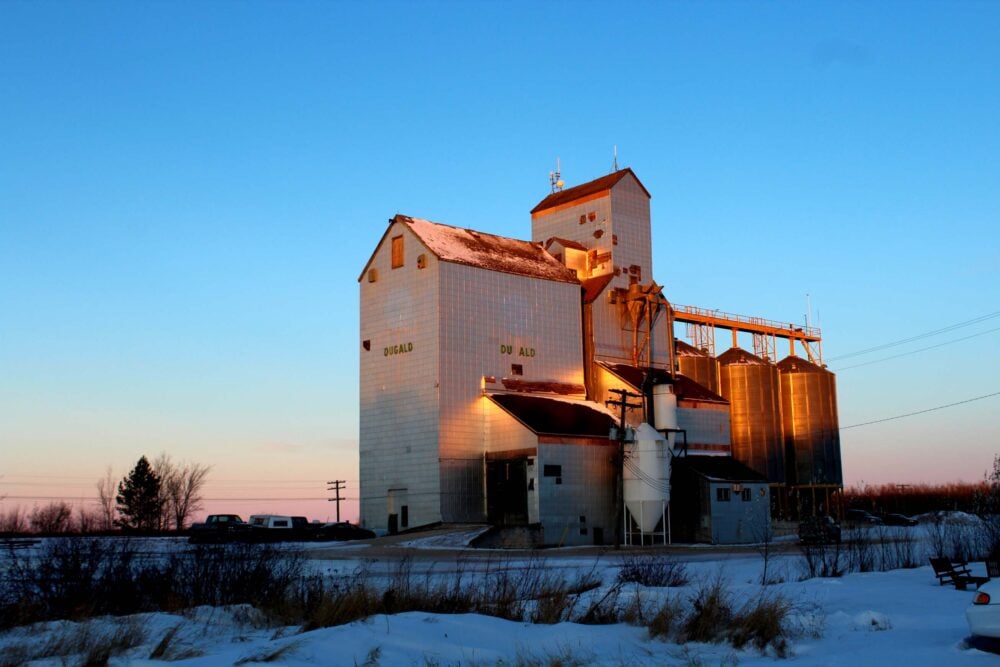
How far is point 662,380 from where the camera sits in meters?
59.6

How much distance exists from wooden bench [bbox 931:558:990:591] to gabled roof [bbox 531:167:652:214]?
146 feet

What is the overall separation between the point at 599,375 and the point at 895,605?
42256 millimetres

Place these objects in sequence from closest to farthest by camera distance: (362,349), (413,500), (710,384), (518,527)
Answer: (518,527) → (413,500) → (362,349) → (710,384)

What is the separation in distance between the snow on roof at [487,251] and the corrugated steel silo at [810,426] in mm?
28354

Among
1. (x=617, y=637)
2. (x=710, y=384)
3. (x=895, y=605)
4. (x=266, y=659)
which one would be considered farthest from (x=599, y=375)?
(x=266, y=659)

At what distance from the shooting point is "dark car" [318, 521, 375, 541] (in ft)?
178

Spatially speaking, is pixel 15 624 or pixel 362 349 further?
pixel 362 349

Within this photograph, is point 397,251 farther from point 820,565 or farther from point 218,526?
point 820,565

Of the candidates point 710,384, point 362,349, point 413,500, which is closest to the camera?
point 413,500

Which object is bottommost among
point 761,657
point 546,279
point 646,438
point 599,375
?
point 761,657

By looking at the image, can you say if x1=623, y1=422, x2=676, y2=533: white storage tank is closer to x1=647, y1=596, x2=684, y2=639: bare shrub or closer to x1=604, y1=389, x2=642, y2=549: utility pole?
x1=604, y1=389, x2=642, y2=549: utility pole

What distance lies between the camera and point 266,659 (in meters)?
12.7

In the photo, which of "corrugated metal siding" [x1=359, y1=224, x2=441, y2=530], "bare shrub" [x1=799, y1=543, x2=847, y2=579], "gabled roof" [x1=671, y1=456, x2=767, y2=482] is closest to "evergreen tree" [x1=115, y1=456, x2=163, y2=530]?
"corrugated metal siding" [x1=359, y1=224, x2=441, y2=530]

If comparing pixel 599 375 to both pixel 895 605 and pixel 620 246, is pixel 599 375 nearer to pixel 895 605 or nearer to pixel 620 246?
pixel 620 246
